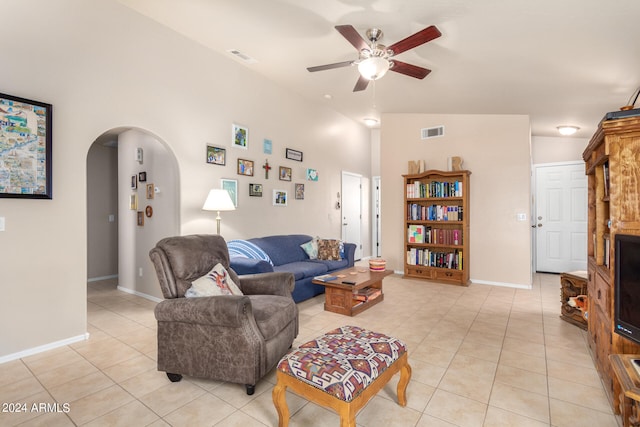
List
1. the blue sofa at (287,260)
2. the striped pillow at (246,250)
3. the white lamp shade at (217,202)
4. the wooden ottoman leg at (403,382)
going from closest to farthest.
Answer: the wooden ottoman leg at (403,382) < the blue sofa at (287,260) < the white lamp shade at (217,202) < the striped pillow at (246,250)

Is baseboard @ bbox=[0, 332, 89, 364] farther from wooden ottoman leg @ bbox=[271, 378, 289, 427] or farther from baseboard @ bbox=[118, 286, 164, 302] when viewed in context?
wooden ottoman leg @ bbox=[271, 378, 289, 427]

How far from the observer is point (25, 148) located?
2.66m

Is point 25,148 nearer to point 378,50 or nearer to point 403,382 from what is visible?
point 378,50

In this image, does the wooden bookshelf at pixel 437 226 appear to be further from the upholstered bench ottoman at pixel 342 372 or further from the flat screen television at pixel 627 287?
the upholstered bench ottoman at pixel 342 372

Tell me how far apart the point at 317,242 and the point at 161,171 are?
2410mm

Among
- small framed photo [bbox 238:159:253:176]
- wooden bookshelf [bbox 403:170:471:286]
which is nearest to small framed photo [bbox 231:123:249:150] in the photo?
small framed photo [bbox 238:159:253:176]

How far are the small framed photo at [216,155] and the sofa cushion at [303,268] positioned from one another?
1574 millimetres

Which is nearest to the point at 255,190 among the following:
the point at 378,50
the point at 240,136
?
the point at 240,136

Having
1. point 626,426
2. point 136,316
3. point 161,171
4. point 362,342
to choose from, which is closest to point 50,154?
point 161,171

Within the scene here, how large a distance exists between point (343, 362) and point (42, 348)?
276cm

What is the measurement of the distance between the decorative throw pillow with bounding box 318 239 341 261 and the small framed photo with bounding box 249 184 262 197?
124cm

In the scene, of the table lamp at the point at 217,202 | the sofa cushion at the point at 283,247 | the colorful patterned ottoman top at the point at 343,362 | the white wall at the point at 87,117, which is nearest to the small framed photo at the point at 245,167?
the white wall at the point at 87,117

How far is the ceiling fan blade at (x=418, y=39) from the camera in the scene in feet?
8.08

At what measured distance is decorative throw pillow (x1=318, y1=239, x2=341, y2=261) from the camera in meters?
4.96
